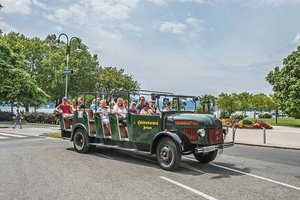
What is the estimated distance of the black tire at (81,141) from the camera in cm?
1208

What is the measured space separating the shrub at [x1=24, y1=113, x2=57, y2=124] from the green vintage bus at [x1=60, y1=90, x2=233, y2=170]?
2423 centimetres

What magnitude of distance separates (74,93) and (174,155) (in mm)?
46875

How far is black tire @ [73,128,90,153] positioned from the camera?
12.1 metres

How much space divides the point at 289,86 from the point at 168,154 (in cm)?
3145

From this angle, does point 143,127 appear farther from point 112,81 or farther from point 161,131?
point 112,81

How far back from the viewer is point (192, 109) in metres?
11.2

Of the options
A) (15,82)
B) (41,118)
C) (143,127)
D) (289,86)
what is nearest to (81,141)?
(143,127)

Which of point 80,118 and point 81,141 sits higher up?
point 80,118

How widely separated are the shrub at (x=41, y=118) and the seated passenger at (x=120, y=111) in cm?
2547

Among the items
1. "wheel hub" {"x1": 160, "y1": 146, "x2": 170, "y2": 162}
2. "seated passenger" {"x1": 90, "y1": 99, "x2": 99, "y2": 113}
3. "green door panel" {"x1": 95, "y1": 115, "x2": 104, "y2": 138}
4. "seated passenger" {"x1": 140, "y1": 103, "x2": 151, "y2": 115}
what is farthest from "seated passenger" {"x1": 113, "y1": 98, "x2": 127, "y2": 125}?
"wheel hub" {"x1": 160, "y1": 146, "x2": 170, "y2": 162}

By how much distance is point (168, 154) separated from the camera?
929 cm

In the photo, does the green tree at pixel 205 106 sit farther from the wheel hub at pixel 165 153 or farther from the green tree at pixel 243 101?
the green tree at pixel 243 101

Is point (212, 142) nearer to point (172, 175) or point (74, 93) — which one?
point (172, 175)

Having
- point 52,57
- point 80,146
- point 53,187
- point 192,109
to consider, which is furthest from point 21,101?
point 53,187
